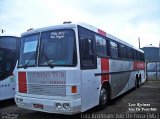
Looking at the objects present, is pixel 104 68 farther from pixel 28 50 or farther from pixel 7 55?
pixel 7 55

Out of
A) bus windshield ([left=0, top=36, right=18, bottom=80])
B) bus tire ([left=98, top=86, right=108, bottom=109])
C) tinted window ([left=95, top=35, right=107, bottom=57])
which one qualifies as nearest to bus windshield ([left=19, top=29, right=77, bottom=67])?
tinted window ([left=95, top=35, right=107, bottom=57])

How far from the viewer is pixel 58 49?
6.86 meters

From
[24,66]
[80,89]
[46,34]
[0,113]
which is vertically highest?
[46,34]

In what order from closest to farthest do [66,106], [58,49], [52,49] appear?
[66,106] → [58,49] → [52,49]

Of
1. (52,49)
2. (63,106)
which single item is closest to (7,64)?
→ (52,49)

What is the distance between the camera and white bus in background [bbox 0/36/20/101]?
9828mm

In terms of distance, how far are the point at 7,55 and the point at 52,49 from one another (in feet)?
13.0

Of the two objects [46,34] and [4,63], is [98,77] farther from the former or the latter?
[4,63]

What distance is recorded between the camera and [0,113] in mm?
8703

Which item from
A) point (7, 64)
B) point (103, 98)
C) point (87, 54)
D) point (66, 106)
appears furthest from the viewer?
point (7, 64)

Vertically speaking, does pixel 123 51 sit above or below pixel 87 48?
above

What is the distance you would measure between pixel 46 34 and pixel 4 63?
3611 mm

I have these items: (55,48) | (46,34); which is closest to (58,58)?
(55,48)

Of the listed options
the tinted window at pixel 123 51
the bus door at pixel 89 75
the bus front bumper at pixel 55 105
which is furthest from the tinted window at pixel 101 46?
the tinted window at pixel 123 51
